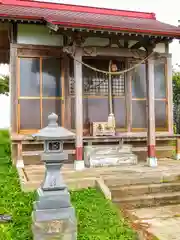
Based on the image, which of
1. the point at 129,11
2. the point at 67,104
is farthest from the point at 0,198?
the point at 129,11

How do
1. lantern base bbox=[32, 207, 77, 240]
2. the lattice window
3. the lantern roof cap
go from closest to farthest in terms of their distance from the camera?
lantern base bbox=[32, 207, 77, 240] → the lantern roof cap → the lattice window

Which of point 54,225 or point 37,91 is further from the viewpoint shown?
point 37,91

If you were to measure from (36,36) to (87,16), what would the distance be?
2258 mm

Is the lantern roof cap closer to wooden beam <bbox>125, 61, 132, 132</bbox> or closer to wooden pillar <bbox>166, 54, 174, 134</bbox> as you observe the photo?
wooden beam <bbox>125, 61, 132, 132</bbox>

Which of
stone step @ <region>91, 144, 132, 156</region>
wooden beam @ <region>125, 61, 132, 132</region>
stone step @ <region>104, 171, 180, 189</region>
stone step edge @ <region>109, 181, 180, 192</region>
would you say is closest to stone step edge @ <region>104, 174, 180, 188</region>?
stone step @ <region>104, 171, 180, 189</region>

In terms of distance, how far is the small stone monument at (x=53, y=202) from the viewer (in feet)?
12.6

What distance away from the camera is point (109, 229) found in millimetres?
4266

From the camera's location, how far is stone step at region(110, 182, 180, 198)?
6.01 m

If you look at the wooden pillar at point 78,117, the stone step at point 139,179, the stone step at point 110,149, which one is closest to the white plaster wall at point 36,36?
the wooden pillar at point 78,117

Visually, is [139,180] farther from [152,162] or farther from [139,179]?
[152,162]

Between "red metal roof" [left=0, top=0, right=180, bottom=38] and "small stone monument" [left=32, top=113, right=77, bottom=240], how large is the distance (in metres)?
3.99

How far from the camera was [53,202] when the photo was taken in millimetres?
3971

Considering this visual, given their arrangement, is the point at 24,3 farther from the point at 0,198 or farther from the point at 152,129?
the point at 0,198

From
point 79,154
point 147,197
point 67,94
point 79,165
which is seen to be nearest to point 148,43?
point 67,94
